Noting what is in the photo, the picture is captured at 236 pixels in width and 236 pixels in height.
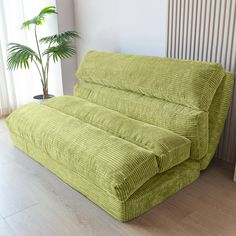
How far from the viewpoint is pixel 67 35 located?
10.2ft

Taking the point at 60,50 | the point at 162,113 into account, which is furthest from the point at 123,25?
the point at 162,113

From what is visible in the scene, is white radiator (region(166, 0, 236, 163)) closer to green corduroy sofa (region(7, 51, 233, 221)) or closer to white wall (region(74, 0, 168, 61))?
white wall (region(74, 0, 168, 61))

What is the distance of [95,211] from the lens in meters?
1.85

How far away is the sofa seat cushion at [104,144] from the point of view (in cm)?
167

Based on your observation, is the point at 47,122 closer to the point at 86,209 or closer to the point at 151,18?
the point at 86,209

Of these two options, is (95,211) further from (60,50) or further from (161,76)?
(60,50)

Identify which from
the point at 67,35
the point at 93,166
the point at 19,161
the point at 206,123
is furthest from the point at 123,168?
the point at 67,35

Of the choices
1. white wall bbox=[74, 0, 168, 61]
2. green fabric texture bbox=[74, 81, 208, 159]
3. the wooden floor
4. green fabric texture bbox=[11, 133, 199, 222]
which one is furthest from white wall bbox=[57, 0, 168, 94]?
the wooden floor

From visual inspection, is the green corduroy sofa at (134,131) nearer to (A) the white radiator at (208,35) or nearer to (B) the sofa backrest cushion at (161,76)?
(B) the sofa backrest cushion at (161,76)

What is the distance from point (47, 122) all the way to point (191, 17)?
1.36 metres

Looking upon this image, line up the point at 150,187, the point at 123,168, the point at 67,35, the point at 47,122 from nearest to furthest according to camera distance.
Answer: the point at 123,168 < the point at 150,187 < the point at 47,122 < the point at 67,35

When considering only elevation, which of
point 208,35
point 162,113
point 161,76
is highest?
point 208,35

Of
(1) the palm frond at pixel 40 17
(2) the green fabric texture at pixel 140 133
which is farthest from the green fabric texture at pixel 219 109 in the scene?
(1) the palm frond at pixel 40 17

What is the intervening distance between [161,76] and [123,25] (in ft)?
3.41
